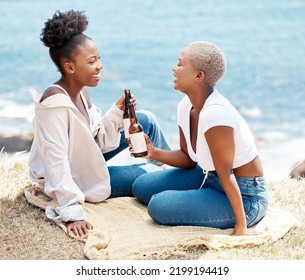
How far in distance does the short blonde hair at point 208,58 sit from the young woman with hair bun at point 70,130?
0.56 m

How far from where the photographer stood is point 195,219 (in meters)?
3.76

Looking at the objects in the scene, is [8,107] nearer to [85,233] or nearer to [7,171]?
[7,171]

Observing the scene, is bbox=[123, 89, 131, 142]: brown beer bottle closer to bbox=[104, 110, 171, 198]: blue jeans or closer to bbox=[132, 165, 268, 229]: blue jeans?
bbox=[104, 110, 171, 198]: blue jeans

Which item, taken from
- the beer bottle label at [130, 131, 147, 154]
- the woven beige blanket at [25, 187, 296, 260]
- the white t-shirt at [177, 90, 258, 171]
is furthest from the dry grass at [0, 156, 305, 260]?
the beer bottle label at [130, 131, 147, 154]

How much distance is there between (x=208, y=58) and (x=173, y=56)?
42.1ft

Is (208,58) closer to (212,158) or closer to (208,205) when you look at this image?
(212,158)

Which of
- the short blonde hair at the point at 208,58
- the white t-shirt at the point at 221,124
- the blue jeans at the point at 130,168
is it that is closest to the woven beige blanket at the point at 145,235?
the blue jeans at the point at 130,168

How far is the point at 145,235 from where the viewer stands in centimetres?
374

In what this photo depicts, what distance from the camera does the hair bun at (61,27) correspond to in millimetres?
3801

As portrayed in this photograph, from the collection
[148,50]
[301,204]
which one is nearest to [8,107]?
[148,50]

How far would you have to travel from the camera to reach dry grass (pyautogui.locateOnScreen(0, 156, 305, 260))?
3.58 metres

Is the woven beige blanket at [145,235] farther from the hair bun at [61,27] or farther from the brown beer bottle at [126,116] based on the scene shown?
the hair bun at [61,27]

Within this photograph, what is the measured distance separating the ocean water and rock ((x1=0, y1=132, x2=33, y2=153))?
931 millimetres
